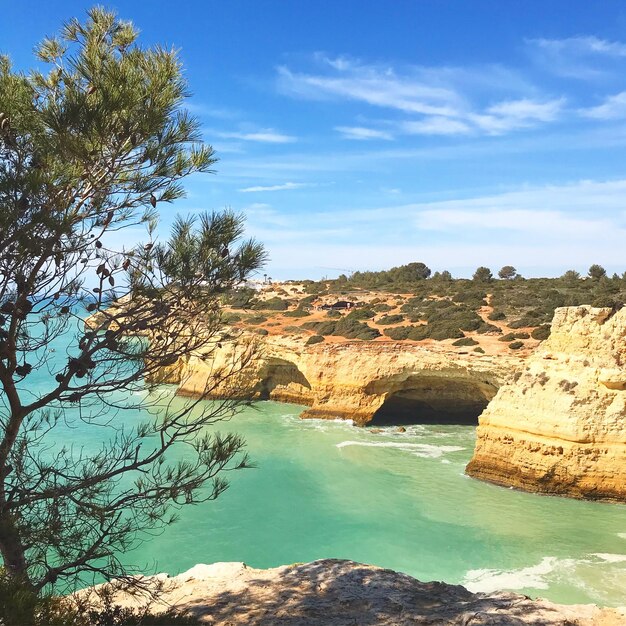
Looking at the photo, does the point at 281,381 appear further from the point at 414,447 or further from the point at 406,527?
the point at 406,527

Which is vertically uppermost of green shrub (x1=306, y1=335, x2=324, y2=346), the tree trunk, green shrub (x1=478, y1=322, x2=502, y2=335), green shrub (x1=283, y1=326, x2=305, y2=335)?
green shrub (x1=478, y1=322, x2=502, y2=335)

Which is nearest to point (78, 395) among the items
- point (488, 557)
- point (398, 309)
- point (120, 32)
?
point (120, 32)

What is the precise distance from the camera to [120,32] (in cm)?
532

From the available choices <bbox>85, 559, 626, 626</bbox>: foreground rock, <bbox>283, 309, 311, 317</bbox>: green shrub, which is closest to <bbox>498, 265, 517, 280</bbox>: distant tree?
<bbox>283, 309, 311, 317</bbox>: green shrub

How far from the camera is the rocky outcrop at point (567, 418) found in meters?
14.7

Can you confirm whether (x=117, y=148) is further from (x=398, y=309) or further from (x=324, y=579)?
(x=398, y=309)

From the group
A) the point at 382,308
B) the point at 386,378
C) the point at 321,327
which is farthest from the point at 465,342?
the point at 382,308

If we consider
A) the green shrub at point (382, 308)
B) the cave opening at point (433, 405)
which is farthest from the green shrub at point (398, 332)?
the green shrub at point (382, 308)

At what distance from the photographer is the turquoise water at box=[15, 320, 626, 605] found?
37.4 feet

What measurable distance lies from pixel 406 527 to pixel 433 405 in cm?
1200

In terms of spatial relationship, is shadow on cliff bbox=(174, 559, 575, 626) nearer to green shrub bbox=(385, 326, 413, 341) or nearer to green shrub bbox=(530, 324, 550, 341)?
green shrub bbox=(530, 324, 550, 341)

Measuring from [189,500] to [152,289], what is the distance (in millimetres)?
2042

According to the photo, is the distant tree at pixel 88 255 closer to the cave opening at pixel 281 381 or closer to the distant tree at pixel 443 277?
the cave opening at pixel 281 381

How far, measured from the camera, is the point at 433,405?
992 inches
